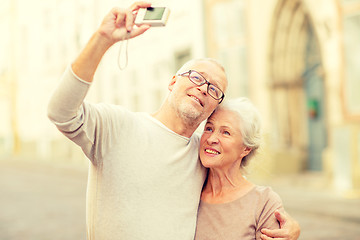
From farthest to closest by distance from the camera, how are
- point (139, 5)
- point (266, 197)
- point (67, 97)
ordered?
point (266, 197) → point (139, 5) → point (67, 97)

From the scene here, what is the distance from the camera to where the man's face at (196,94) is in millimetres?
2434

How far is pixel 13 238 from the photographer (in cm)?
716

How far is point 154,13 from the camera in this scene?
2148mm

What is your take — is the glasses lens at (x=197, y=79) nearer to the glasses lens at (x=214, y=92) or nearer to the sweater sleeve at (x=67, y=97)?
the glasses lens at (x=214, y=92)

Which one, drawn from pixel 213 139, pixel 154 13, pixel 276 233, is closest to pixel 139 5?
pixel 154 13

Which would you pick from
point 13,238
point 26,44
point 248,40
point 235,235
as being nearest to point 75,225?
point 13,238

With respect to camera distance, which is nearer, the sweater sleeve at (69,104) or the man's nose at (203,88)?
the sweater sleeve at (69,104)

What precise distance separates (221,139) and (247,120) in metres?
0.16

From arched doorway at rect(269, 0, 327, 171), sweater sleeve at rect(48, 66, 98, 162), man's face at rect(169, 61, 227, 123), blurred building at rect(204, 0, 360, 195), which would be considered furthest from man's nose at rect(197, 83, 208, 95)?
arched doorway at rect(269, 0, 327, 171)

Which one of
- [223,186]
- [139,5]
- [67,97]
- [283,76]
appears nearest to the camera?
[67,97]

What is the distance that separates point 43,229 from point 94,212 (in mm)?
5818

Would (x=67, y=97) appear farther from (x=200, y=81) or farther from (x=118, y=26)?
(x=200, y=81)

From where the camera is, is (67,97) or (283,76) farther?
(283,76)

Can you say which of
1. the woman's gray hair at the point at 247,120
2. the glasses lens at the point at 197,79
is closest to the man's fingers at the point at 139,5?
the glasses lens at the point at 197,79
